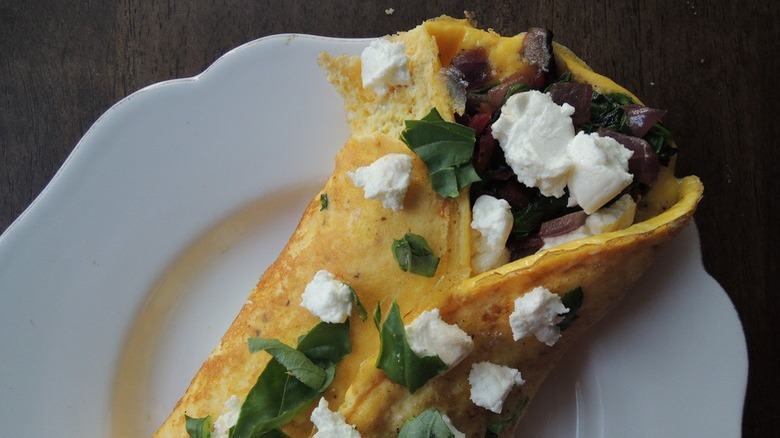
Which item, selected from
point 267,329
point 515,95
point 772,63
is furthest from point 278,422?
point 772,63

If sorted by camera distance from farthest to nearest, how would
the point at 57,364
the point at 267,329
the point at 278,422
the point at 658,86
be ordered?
1. the point at 658,86
2. the point at 57,364
3. the point at 267,329
4. the point at 278,422

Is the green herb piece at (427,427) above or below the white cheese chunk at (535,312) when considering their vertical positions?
below

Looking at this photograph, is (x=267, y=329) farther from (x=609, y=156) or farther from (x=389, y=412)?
(x=609, y=156)

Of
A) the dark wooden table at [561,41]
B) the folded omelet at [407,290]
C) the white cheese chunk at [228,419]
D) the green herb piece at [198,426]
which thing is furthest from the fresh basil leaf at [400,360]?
the dark wooden table at [561,41]

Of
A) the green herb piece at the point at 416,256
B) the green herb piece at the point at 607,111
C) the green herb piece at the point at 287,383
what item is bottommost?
the green herb piece at the point at 287,383

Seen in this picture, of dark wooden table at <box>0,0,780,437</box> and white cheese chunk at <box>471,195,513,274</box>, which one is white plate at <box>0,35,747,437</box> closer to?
dark wooden table at <box>0,0,780,437</box>

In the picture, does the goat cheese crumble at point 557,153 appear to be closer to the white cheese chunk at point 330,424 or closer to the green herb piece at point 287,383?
the green herb piece at point 287,383

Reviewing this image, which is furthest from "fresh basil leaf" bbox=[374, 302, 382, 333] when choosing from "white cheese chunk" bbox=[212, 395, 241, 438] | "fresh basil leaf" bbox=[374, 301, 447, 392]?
"white cheese chunk" bbox=[212, 395, 241, 438]
